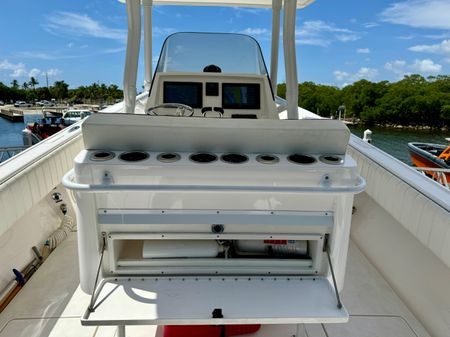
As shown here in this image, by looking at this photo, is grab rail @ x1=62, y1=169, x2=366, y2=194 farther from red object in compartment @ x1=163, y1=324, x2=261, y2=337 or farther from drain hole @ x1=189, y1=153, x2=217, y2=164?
red object in compartment @ x1=163, y1=324, x2=261, y2=337

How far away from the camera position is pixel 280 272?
1.52m

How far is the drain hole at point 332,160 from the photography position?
1.44m

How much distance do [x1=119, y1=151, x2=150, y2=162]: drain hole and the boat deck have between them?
927 millimetres

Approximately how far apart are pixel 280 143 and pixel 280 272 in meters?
0.59

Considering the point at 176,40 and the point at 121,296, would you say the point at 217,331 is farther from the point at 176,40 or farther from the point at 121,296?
the point at 176,40

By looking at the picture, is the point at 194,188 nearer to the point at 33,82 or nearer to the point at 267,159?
the point at 267,159

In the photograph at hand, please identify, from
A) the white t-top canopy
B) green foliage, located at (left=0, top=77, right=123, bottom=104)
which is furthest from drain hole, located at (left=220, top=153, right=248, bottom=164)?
green foliage, located at (left=0, top=77, right=123, bottom=104)

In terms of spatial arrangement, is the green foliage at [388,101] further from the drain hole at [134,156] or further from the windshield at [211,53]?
the drain hole at [134,156]

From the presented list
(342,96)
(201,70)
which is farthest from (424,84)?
(201,70)

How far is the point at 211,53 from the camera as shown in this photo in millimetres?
3631

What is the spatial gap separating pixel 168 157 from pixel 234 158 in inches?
11.2

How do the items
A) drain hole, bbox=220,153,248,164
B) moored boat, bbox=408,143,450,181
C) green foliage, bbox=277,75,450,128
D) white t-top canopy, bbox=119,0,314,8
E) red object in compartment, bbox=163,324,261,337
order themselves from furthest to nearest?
1. green foliage, bbox=277,75,450,128
2. moored boat, bbox=408,143,450,181
3. white t-top canopy, bbox=119,0,314,8
4. red object in compartment, bbox=163,324,261,337
5. drain hole, bbox=220,153,248,164

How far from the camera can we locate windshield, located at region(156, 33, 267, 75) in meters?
3.55

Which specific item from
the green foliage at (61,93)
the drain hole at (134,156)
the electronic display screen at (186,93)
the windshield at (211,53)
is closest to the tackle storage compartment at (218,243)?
the drain hole at (134,156)
